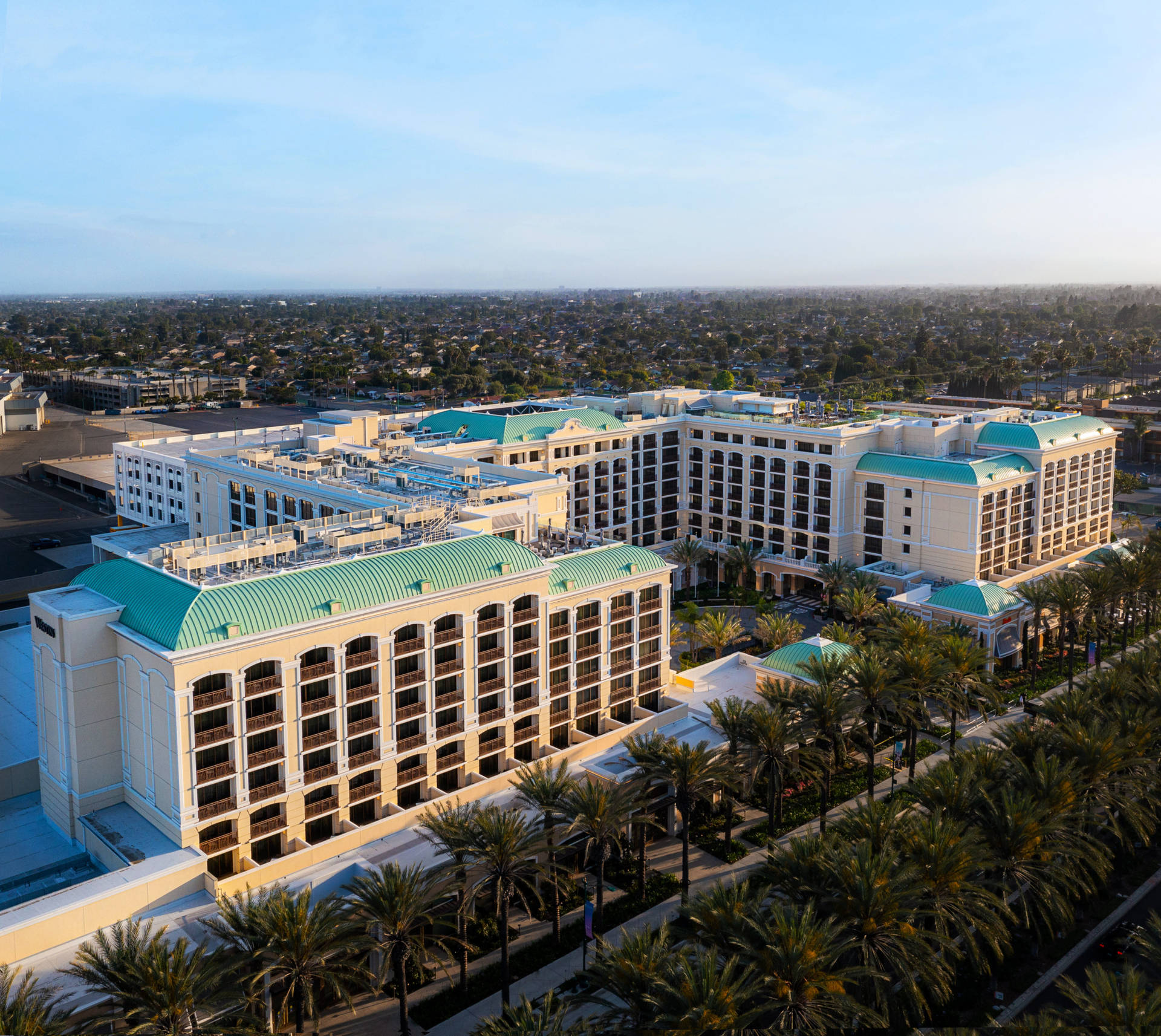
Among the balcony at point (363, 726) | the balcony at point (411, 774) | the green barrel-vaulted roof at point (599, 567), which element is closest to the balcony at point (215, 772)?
the balcony at point (363, 726)

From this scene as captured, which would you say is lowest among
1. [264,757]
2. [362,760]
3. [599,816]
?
[599,816]

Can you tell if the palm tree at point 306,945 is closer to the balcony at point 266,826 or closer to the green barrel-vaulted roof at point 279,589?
the balcony at point 266,826

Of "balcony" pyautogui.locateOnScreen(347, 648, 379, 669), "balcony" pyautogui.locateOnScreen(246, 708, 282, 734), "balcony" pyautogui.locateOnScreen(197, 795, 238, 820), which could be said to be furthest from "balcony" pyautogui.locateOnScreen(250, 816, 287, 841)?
"balcony" pyautogui.locateOnScreen(347, 648, 379, 669)

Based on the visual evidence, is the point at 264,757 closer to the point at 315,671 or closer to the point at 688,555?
the point at 315,671

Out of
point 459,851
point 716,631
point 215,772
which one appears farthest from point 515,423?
point 459,851

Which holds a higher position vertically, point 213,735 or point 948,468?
point 948,468

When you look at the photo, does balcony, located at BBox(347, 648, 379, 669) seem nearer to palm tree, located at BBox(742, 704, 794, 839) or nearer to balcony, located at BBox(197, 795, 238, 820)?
balcony, located at BBox(197, 795, 238, 820)
